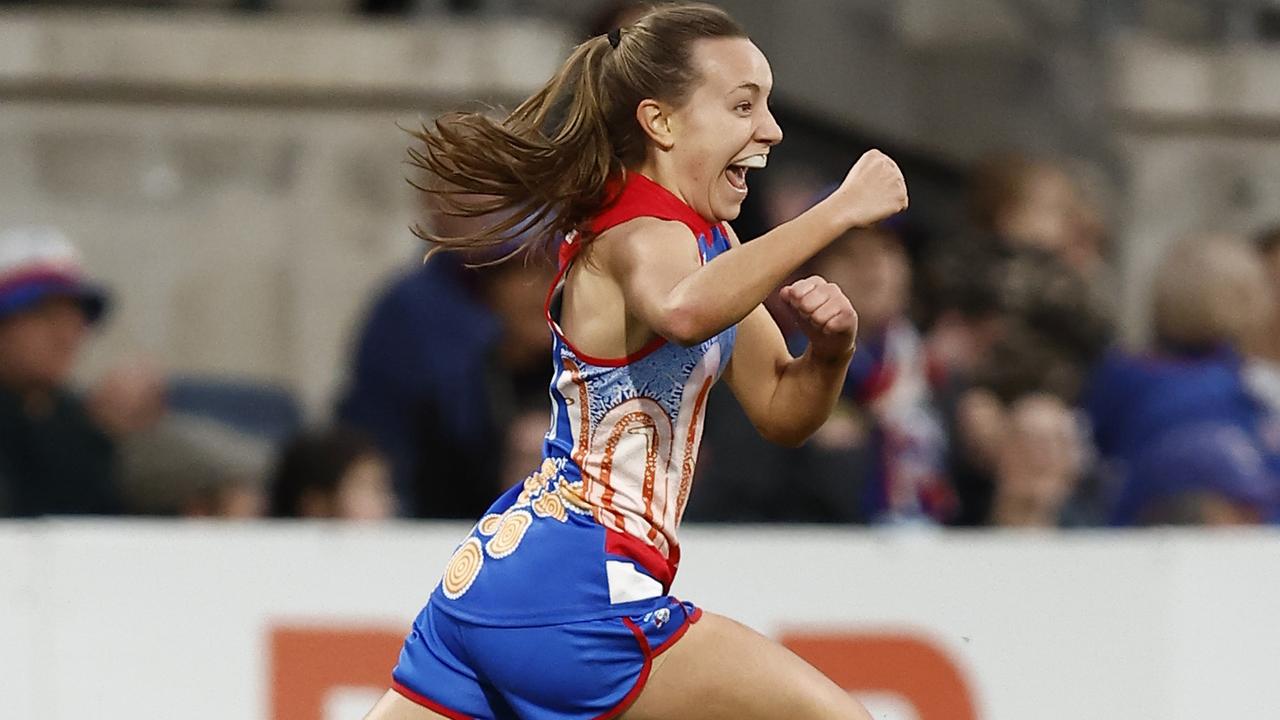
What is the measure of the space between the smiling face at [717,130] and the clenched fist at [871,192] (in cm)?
21

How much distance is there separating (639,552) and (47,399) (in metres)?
3.05

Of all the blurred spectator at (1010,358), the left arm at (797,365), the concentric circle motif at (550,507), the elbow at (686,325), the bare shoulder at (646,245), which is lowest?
the blurred spectator at (1010,358)

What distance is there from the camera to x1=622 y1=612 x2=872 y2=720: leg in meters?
3.99

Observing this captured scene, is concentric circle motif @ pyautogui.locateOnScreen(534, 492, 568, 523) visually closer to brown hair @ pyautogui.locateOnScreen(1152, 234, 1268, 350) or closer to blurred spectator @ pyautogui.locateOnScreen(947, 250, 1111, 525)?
blurred spectator @ pyautogui.locateOnScreen(947, 250, 1111, 525)

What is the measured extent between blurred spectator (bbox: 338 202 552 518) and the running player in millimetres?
2556

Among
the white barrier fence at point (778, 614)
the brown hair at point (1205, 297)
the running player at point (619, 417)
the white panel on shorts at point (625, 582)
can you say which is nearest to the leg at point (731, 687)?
the running player at point (619, 417)

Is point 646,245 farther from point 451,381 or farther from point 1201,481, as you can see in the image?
point 1201,481

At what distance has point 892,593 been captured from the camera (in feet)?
20.8

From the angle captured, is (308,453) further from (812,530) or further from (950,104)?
(950,104)

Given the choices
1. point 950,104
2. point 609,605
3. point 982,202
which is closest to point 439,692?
point 609,605

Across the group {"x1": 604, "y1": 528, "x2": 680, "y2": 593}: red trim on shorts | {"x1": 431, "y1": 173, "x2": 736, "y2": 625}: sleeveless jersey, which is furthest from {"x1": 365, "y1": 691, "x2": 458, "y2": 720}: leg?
{"x1": 604, "y1": 528, "x2": 680, "y2": 593}: red trim on shorts

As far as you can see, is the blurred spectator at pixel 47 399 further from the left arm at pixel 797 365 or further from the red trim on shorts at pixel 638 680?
the red trim on shorts at pixel 638 680

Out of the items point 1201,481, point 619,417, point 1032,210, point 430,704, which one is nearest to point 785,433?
point 619,417

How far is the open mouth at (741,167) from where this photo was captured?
159 inches
